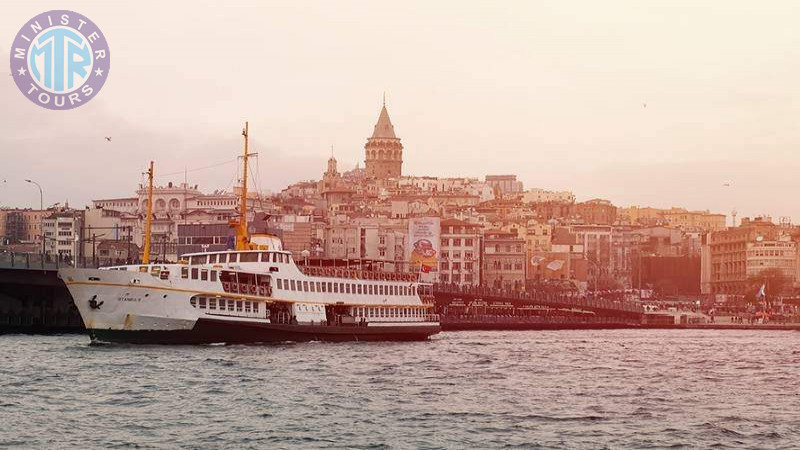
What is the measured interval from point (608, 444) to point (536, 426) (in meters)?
3.78

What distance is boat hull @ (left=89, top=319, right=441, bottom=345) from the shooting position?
65.9m

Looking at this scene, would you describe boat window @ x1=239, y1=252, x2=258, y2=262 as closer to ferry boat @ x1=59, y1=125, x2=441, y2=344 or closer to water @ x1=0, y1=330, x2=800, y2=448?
ferry boat @ x1=59, y1=125, x2=441, y2=344

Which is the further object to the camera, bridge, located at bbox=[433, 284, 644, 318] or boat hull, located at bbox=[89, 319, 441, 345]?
bridge, located at bbox=[433, 284, 644, 318]

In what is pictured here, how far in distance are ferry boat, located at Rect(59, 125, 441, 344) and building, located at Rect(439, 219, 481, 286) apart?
3994 inches

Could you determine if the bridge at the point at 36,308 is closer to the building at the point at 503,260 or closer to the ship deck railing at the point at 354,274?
the ship deck railing at the point at 354,274

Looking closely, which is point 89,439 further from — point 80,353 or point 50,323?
point 50,323

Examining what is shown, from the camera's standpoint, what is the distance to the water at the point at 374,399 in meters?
39.0

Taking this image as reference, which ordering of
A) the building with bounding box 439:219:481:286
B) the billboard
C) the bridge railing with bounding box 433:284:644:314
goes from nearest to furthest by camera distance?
the bridge railing with bounding box 433:284:644:314
the billboard
the building with bounding box 439:219:481:286

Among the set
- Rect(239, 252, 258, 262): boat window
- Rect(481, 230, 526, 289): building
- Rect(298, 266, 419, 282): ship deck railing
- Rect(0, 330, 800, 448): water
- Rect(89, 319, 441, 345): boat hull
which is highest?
Rect(481, 230, 526, 289): building

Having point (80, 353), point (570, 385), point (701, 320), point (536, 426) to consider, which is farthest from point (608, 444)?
point (701, 320)

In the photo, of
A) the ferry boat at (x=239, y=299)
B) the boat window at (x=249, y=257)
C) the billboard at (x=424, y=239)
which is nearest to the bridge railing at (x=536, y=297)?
the billboard at (x=424, y=239)

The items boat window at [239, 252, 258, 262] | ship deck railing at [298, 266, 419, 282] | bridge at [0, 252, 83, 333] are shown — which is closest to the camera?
boat window at [239, 252, 258, 262]

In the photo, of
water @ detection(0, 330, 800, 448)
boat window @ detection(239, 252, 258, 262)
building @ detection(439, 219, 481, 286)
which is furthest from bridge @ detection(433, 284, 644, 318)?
water @ detection(0, 330, 800, 448)

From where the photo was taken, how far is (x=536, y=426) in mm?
41750
